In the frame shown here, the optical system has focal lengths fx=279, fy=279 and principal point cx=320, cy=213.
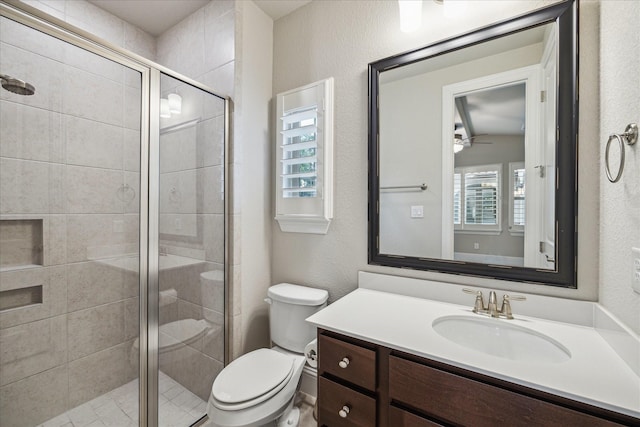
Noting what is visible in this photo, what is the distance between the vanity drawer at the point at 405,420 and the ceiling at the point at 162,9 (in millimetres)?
2218

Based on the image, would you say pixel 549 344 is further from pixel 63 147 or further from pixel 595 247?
pixel 63 147

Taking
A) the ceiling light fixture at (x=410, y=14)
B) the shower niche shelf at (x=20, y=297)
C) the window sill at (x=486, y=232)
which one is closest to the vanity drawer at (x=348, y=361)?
the window sill at (x=486, y=232)

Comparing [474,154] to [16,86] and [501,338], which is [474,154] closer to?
[501,338]

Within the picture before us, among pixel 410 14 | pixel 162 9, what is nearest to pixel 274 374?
pixel 410 14

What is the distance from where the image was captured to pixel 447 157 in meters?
1.35

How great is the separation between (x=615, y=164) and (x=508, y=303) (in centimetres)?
61

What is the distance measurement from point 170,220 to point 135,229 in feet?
0.56

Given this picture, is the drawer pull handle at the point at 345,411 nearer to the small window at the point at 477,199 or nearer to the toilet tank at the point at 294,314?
the toilet tank at the point at 294,314

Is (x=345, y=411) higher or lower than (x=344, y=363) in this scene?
lower

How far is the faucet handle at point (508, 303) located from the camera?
1.12m

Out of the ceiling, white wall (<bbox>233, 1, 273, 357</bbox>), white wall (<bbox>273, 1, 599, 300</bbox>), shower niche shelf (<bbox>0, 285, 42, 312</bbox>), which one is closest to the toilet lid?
white wall (<bbox>233, 1, 273, 357</bbox>)

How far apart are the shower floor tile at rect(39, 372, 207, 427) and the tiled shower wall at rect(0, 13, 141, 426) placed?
0.05m

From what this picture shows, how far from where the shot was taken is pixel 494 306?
115cm

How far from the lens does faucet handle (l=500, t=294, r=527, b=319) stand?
1122 mm
